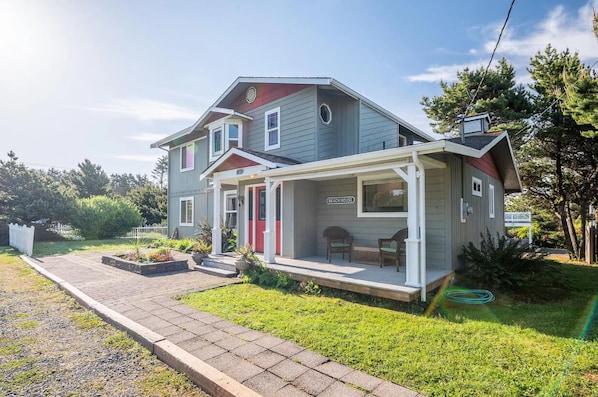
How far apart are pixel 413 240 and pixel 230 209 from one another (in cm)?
793

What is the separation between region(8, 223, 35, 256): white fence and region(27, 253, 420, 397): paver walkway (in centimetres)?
634

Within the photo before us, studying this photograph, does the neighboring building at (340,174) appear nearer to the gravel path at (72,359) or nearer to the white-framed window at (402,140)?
the white-framed window at (402,140)

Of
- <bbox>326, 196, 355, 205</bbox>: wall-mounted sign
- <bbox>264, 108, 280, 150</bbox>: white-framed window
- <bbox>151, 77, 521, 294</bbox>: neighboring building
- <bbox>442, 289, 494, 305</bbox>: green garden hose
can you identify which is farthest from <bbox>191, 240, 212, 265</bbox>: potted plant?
<bbox>442, 289, 494, 305</bbox>: green garden hose

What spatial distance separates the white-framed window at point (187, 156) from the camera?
14484 millimetres

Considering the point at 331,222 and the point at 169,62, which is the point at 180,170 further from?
the point at 331,222

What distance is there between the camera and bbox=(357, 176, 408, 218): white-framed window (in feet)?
24.4

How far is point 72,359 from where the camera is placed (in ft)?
11.5

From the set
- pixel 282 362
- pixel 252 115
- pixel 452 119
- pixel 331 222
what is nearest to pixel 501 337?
pixel 282 362

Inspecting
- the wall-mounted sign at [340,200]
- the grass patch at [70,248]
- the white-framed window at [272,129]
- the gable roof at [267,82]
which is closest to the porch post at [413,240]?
the wall-mounted sign at [340,200]

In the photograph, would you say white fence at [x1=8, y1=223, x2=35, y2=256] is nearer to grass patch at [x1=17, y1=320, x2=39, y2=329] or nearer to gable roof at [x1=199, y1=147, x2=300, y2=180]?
gable roof at [x1=199, y1=147, x2=300, y2=180]

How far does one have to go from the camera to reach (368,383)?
281 centimetres

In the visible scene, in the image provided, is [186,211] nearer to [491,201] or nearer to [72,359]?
[72,359]

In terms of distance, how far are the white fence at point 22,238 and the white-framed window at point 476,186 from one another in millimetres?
14233

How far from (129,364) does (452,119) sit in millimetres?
19381
